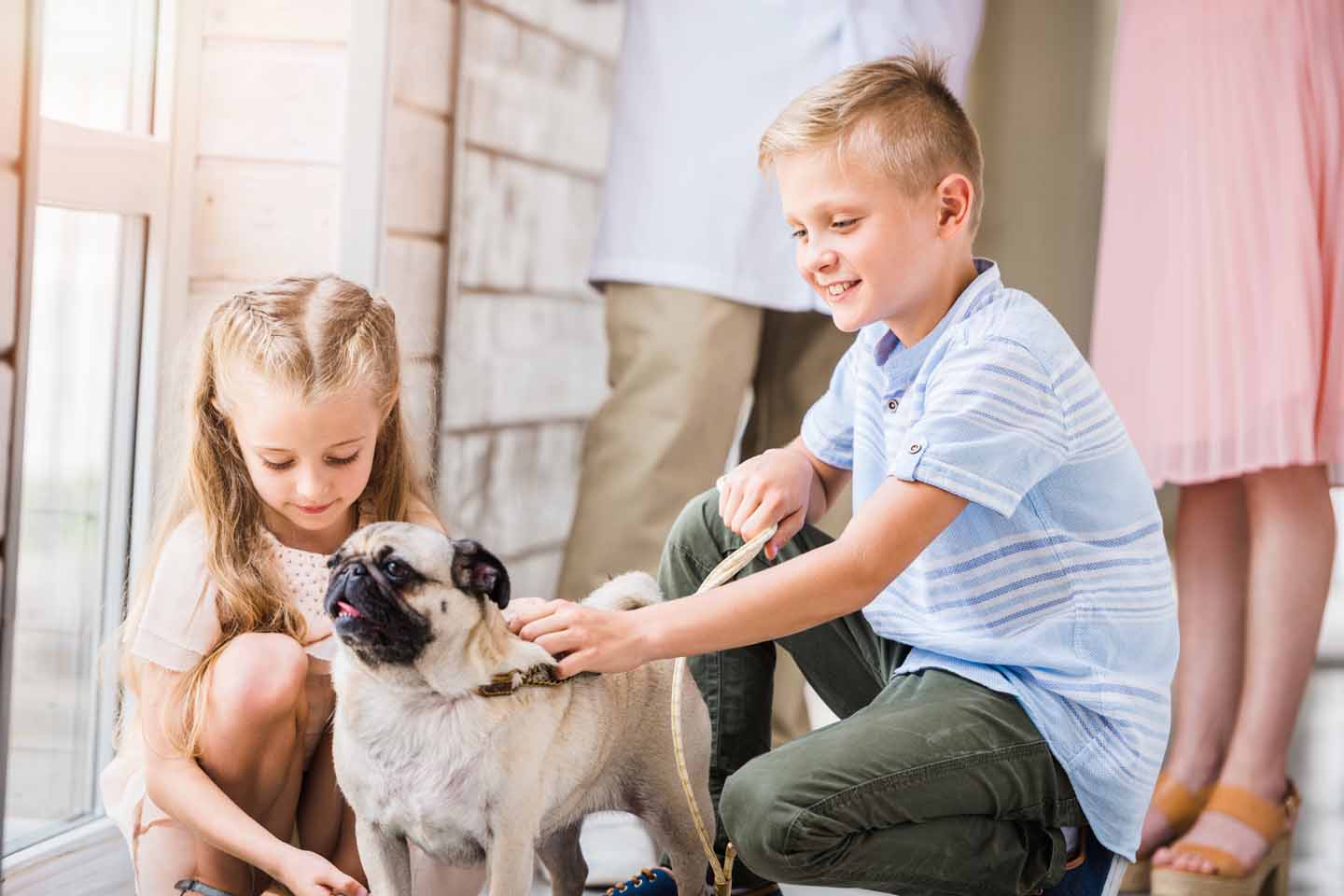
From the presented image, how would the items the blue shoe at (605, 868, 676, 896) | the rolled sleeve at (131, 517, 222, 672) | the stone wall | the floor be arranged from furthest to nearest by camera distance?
the stone wall, the floor, the blue shoe at (605, 868, 676, 896), the rolled sleeve at (131, 517, 222, 672)

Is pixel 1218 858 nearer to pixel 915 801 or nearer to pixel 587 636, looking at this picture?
pixel 915 801

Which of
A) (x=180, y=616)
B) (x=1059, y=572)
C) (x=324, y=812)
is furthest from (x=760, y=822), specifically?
(x=180, y=616)

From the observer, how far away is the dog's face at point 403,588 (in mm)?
1046

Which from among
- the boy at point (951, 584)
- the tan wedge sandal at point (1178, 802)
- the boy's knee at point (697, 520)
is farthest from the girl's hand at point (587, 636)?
the tan wedge sandal at point (1178, 802)

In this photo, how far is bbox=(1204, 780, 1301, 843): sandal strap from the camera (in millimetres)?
1719

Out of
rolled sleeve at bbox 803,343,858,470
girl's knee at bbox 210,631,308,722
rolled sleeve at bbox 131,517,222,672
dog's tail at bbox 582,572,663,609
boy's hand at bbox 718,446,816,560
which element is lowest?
girl's knee at bbox 210,631,308,722

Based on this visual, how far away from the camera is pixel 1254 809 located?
1732 millimetres

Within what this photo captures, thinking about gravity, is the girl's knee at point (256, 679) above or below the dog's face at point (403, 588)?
below

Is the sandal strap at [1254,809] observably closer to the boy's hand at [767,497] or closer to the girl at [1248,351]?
the girl at [1248,351]

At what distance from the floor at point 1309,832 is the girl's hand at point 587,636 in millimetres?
537

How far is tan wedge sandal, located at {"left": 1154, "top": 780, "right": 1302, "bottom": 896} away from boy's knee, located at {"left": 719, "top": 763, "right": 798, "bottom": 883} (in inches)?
27.2

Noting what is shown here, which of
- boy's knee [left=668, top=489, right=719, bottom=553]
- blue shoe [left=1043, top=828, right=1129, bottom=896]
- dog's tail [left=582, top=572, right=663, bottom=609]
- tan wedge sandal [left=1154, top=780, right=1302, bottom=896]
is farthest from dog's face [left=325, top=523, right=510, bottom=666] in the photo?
tan wedge sandal [left=1154, top=780, right=1302, bottom=896]

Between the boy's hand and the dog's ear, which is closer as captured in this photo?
the dog's ear

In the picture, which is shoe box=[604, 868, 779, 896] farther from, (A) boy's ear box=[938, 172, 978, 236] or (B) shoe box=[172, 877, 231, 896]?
(A) boy's ear box=[938, 172, 978, 236]
